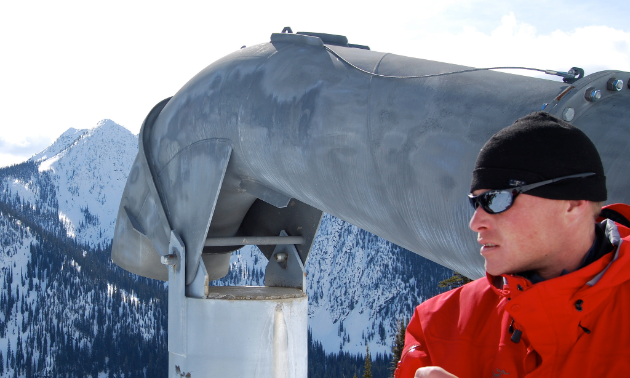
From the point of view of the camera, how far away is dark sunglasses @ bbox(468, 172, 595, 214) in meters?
1.41

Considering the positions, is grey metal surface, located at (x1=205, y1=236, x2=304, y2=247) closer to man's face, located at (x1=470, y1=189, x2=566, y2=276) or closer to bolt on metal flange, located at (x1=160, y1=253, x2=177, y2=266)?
bolt on metal flange, located at (x1=160, y1=253, x2=177, y2=266)

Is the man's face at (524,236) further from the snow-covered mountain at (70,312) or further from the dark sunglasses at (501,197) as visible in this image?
the snow-covered mountain at (70,312)

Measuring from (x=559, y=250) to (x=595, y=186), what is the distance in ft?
0.57

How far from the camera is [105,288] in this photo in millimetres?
122500

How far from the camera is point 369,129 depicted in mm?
2941

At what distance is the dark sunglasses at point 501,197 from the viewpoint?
4.63ft

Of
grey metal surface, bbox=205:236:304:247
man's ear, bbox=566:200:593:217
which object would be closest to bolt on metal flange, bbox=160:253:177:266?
grey metal surface, bbox=205:236:304:247

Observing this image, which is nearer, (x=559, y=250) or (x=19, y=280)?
(x=559, y=250)

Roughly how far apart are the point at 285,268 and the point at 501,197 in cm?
370

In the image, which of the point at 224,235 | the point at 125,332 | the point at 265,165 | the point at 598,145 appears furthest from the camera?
the point at 125,332

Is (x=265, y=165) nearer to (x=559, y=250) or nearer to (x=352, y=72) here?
(x=352, y=72)

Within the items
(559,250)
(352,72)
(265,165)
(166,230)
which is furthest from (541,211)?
(166,230)

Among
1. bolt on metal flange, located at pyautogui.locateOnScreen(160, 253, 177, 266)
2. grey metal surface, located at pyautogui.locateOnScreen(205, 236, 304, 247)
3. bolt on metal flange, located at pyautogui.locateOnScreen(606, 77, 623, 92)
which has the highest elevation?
bolt on metal flange, located at pyautogui.locateOnScreen(606, 77, 623, 92)

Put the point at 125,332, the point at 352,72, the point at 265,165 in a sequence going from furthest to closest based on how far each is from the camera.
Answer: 1. the point at 125,332
2. the point at 265,165
3. the point at 352,72
